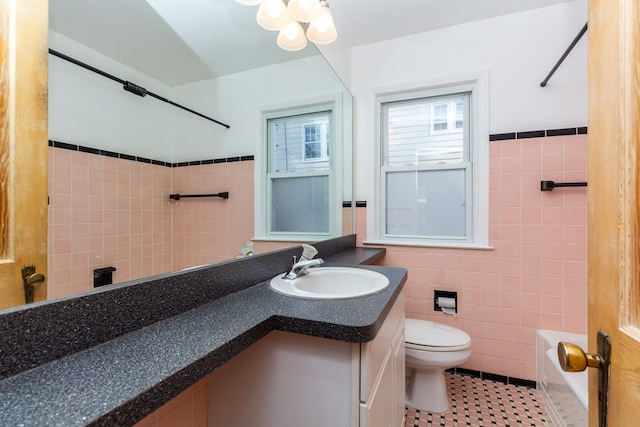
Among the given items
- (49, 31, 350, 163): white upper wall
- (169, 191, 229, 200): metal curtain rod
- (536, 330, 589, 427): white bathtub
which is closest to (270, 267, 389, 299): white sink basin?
(169, 191, 229, 200): metal curtain rod

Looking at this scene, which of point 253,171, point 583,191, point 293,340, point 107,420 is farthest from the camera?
point 583,191

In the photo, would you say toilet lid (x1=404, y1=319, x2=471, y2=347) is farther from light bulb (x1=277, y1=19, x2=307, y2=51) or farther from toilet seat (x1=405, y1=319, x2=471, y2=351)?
light bulb (x1=277, y1=19, x2=307, y2=51)

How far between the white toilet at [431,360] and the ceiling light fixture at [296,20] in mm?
1727

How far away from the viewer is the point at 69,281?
64 cm

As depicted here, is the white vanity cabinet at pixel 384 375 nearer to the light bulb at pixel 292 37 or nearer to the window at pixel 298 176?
the window at pixel 298 176

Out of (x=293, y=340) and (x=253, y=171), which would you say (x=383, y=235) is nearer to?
(x=253, y=171)

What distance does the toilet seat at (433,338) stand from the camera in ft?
5.21

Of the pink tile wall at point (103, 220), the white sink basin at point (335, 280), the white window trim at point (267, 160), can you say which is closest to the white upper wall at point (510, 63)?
the white window trim at point (267, 160)

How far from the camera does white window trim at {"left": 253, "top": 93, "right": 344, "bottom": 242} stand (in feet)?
4.51

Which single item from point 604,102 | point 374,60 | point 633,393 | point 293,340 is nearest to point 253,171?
point 293,340

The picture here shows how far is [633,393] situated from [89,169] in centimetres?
108

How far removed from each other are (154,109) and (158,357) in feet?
2.16

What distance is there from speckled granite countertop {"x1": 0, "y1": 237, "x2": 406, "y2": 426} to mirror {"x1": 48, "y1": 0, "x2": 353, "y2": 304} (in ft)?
0.51

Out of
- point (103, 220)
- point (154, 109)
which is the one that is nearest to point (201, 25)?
point (154, 109)
